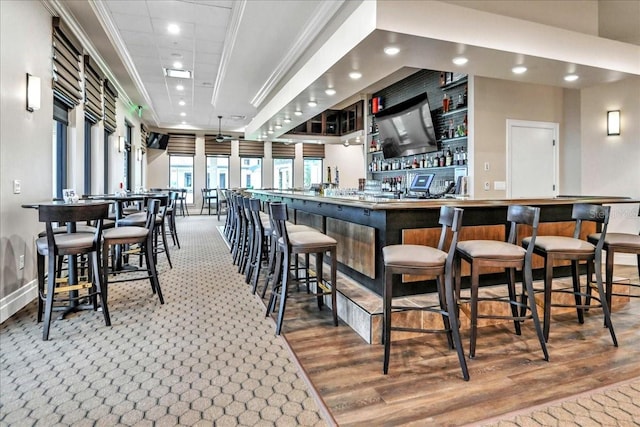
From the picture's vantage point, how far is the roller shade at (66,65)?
4309 mm

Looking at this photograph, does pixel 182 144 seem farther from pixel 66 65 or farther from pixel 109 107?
pixel 66 65

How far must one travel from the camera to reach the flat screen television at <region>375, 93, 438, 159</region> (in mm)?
6406

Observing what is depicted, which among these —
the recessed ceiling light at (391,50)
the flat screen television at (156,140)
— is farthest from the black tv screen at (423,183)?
the flat screen television at (156,140)

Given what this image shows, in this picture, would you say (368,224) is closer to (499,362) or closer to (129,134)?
(499,362)

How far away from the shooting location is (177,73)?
7.50m

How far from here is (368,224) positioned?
316cm

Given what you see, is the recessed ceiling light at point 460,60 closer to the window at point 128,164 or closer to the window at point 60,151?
the window at point 60,151

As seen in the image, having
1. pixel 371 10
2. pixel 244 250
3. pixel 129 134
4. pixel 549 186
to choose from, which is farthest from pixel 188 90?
pixel 549 186

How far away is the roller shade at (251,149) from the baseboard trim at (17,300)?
11.2 meters

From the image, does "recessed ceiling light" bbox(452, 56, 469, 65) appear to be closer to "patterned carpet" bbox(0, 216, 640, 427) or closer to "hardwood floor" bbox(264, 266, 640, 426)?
"hardwood floor" bbox(264, 266, 640, 426)

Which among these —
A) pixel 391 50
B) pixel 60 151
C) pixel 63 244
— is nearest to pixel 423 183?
pixel 391 50

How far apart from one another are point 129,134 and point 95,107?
4.52 meters

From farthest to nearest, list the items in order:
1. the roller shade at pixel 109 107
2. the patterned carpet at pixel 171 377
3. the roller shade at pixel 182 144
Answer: the roller shade at pixel 182 144, the roller shade at pixel 109 107, the patterned carpet at pixel 171 377

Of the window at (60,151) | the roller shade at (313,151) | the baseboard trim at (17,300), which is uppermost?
the roller shade at (313,151)
